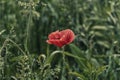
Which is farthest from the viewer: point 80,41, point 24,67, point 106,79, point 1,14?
point 1,14

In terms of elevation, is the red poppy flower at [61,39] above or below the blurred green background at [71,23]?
above

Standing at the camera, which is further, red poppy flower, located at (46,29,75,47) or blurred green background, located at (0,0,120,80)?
blurred green background, located at (0,0,120,80)

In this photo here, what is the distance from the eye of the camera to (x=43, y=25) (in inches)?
154

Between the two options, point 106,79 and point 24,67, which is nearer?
point 24,67

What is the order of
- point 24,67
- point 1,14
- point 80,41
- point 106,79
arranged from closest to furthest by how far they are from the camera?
1. point 24,67
2. point 106,79
3. point 80,41
4. point 1,14

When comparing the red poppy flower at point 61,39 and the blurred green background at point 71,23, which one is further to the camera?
the blurred green background at point 71,23

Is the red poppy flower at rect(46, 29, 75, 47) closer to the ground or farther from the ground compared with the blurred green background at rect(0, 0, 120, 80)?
farther from the ground

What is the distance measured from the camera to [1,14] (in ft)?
13.4

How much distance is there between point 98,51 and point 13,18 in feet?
2.57

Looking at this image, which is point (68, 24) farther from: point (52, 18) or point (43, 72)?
point (43, 72)

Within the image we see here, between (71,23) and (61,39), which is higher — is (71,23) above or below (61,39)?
below

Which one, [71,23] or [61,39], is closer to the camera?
[61,39]

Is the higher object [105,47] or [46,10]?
[46,10]

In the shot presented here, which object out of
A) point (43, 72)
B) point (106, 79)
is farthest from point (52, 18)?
point (43, 72)
